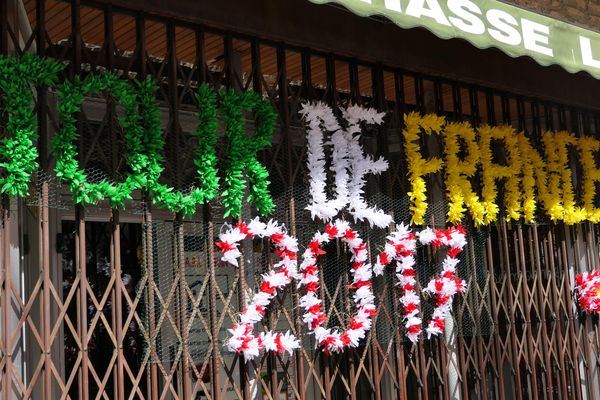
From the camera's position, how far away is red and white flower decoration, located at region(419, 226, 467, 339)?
6.53 metres

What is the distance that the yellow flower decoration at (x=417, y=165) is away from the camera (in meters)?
6.60

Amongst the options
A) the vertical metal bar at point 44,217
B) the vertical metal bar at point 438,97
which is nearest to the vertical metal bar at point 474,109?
the vertical metal bar at point 438,97

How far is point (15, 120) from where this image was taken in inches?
183

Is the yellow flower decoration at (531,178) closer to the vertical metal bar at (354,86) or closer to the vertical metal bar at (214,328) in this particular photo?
the vertical metal bar at (354,86)

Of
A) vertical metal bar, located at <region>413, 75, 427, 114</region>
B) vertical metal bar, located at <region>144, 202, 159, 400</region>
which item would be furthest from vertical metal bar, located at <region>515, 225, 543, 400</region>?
vertical metal bar, located at <region>144, 202, 159, 400</region>

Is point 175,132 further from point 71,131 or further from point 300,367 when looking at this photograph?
point 300,367

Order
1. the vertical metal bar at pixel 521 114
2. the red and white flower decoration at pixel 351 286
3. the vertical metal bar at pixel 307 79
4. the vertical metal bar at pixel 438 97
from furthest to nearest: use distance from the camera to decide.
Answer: the vertical metal bar at pixel 521 114 → the vertical metal bar at pixel 438 97 → the vertical metal bar at pixel 307 79 → the red and white flower decoration at pixel 351 286

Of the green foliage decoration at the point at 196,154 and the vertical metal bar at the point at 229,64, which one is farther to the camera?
the vertical metal bar at the point at 229,64

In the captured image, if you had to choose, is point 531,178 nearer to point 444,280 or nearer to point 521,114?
point 521,114

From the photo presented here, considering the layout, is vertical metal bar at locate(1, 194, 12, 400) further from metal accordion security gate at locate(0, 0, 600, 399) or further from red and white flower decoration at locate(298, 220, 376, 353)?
red and white flower decoration at locate(298, 220, 376, 353)

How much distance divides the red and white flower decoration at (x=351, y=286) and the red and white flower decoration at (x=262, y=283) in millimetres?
147

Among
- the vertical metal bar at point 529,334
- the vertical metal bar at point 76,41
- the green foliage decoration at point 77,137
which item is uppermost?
the vertical metal bar at point 76,41

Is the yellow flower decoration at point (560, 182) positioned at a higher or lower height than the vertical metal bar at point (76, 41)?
lower

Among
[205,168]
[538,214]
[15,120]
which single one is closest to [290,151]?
[205,168]
